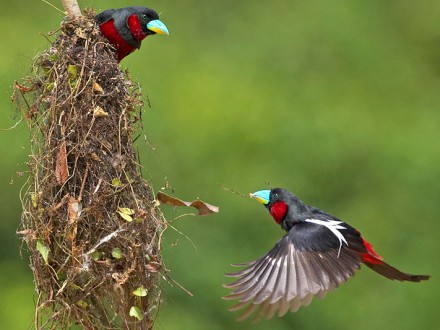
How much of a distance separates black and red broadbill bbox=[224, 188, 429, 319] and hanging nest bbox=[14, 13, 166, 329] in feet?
1.60

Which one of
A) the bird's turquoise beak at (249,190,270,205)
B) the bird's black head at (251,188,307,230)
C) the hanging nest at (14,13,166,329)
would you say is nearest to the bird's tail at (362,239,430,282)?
the bird's black head at (251,188,307,230)

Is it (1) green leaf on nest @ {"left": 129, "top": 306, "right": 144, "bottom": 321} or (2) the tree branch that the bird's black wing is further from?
(2) the tree branch

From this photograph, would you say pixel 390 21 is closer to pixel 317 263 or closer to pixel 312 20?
pixel 312 20

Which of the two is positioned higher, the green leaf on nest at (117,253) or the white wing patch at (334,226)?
the green leaf on nest at (117,253)

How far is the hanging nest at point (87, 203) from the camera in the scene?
3539 millimetres

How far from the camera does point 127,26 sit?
161 inches

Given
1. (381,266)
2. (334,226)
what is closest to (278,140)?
(381,266)

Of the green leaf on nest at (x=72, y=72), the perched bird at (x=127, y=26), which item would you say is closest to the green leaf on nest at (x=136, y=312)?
the green leaf on nest at (x=72, y=72)

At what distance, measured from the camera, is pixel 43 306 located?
354cm

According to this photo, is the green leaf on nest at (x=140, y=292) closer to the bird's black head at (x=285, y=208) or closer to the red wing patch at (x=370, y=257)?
the bird's black head at (x=285, y=208)

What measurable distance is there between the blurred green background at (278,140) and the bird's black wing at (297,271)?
6.67 feet

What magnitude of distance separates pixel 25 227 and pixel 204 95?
362cm

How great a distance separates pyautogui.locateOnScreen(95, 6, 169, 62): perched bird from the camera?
402 centimetres

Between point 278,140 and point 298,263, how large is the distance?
117 inches
